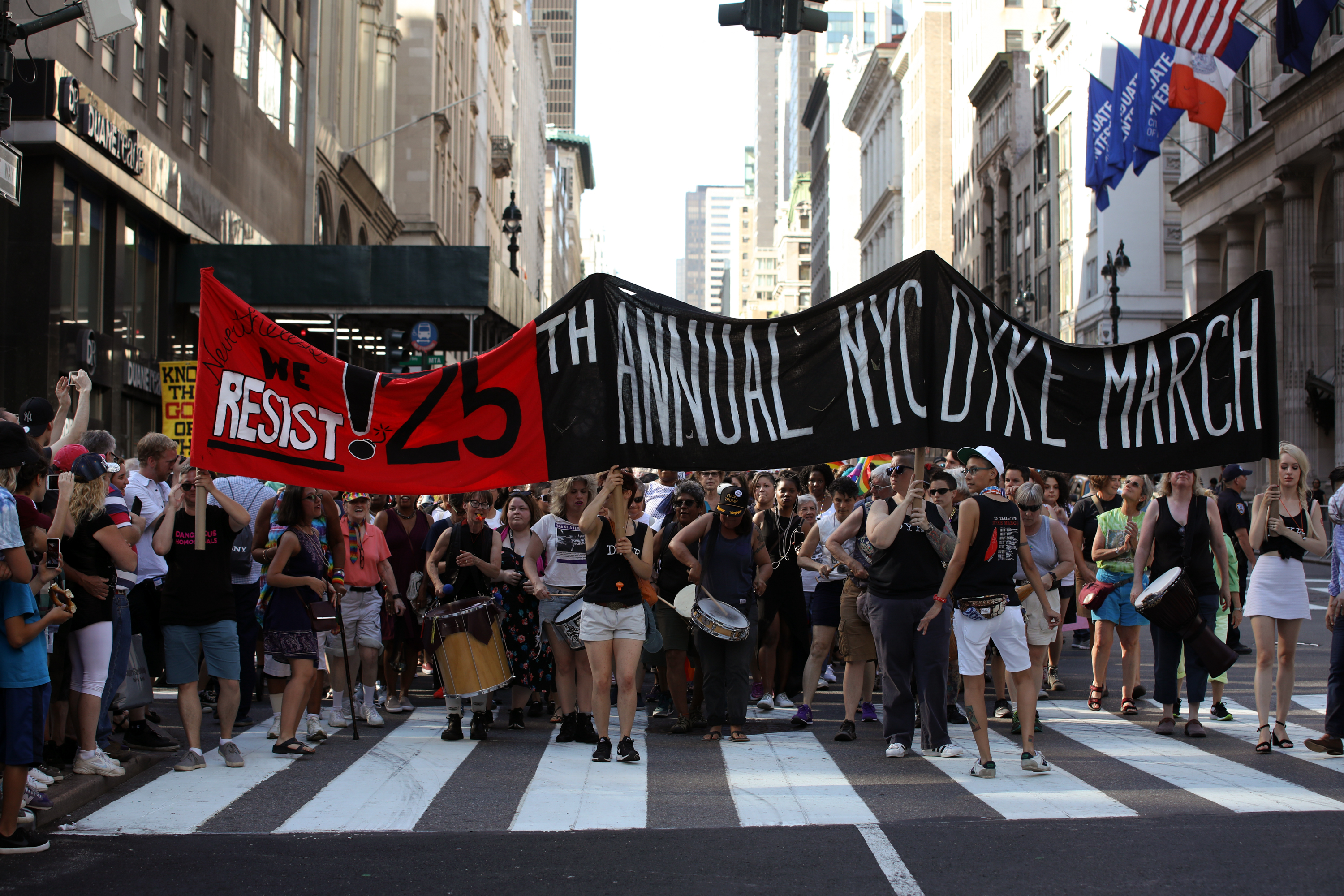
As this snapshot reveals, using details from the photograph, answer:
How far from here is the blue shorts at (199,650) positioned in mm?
8555

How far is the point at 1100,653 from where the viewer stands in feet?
37.8

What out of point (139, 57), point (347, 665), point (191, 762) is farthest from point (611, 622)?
point (139, 57)

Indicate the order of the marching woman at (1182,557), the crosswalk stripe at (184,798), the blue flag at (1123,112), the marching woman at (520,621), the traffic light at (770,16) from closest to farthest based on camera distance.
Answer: the crosswalk stripe at (184,798) → the marching woman at (1182,557) → the marching woman at (520,621) → the traffic light at (770,16) → the blue flag at (1123,112)

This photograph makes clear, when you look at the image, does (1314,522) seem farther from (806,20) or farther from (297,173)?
(297,173)

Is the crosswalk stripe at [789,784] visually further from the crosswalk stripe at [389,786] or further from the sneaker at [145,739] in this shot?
the sneaker at [145,739]

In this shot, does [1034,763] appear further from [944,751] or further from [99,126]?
[99,126]

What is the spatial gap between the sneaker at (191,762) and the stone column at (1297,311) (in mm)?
38350

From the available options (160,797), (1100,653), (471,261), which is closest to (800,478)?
(1100,653)

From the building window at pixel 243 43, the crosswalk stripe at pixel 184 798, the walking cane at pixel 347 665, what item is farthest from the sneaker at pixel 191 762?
the building window at pixel 243 43

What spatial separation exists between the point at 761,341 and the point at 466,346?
29.6 m

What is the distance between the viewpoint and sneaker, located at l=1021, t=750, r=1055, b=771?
27.6 feet

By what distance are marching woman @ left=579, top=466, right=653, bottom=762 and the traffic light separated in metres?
5.86

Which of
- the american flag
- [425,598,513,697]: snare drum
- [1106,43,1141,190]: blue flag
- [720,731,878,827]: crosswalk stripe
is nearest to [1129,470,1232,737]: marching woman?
[720,731,878,827]: crosswalk stripe

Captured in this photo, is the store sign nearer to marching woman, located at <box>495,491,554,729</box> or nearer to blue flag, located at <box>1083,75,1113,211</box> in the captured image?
marching woman, located at <box>495,491,554,729</box>
